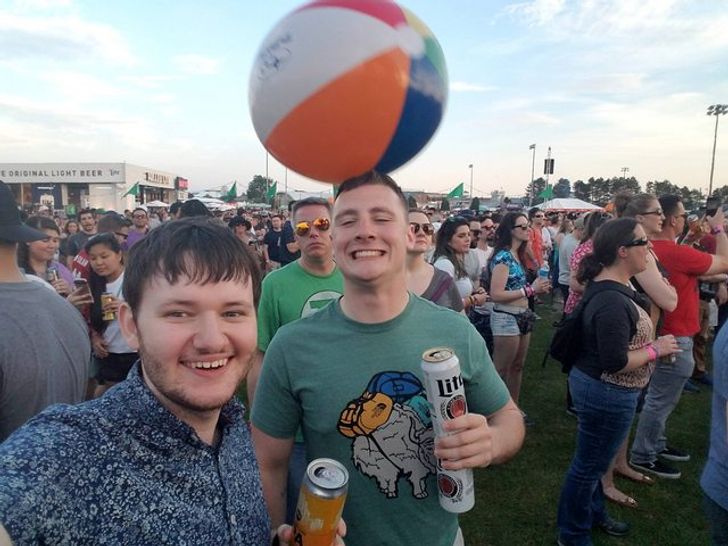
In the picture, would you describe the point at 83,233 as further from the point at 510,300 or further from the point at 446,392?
the point at 446,392

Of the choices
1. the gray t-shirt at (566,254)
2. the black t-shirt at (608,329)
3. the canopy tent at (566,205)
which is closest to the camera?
the black t-shirt at (608,329)

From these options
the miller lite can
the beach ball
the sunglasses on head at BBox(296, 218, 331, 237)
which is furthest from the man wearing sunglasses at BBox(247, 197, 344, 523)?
the miller lite can

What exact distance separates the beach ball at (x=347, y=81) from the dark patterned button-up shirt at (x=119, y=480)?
2.95 feet

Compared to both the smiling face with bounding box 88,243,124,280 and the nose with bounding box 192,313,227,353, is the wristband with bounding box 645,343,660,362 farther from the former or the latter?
the smiling face with bounding box 88,243,124,280

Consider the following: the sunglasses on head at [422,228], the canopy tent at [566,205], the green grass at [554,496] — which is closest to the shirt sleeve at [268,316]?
the sunglasses on head at [422,228]

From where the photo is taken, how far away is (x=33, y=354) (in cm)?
213

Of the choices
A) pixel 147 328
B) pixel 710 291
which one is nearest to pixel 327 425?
pixel 147 328

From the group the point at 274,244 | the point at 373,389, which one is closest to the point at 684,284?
the point at 373,389

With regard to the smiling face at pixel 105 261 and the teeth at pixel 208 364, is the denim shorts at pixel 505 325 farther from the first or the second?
the teeth at pixel 208 364

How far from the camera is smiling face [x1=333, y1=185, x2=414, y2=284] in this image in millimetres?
1682

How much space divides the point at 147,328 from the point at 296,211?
2.30 metres

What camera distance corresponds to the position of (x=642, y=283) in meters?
3.43

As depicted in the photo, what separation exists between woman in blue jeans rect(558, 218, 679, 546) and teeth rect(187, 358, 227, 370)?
7.78 ft

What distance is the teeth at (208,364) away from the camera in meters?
1.07
